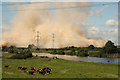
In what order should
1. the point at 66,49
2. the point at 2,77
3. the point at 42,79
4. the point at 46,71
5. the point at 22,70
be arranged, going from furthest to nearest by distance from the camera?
the point at 66,49
the point at 22,70
the point at 46,71
the point at 2,77
the point at 42,79

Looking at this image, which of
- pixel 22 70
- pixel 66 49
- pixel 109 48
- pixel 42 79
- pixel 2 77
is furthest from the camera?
pixel 66 49

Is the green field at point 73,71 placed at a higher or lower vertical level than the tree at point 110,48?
lower

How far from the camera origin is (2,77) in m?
25.5

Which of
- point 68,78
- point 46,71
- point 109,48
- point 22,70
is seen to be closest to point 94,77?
point 68,78

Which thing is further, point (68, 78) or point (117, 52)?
point (117, 52)

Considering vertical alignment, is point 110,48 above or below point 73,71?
above

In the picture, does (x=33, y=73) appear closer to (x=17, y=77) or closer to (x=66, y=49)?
(x=17, y=77)

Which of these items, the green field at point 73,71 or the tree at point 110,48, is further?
the tree at point 110,48

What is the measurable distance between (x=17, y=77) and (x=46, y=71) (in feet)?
17.7

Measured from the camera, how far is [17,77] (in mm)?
25000

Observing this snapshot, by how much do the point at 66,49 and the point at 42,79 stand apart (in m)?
97.6

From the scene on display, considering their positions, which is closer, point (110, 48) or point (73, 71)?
point (73, 71)

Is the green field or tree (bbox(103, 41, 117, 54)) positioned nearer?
the green field

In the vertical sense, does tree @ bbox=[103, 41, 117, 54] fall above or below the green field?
above
